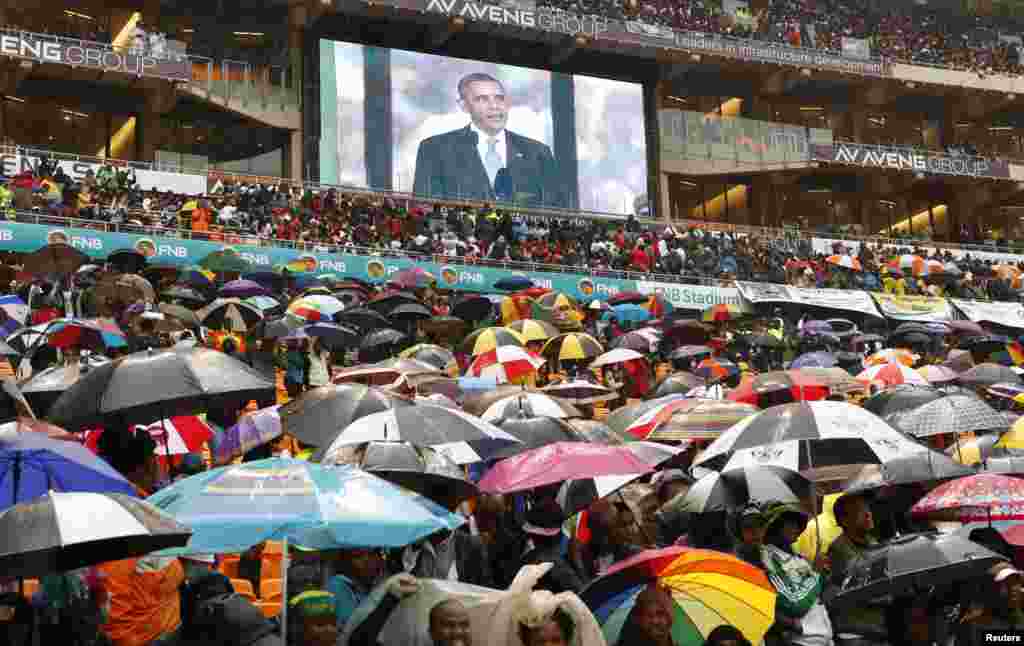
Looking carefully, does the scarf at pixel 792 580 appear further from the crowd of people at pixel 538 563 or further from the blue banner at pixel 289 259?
the blue banner at pixel 289 259

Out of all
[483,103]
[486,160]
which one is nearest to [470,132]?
[486,160]

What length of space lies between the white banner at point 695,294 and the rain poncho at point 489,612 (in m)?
28.3

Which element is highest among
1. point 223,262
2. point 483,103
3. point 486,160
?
point 483,103

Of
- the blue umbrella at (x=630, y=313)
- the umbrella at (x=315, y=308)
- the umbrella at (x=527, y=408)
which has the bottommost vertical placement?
the umbrella at (x=527, y=408)

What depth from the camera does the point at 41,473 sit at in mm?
6297

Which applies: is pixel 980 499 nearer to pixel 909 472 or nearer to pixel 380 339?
pixel 909 472

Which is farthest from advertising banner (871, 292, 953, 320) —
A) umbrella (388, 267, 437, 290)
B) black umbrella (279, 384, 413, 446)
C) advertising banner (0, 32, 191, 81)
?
black umbrella (279, 384, 413, 446)

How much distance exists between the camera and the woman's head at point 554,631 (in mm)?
5086

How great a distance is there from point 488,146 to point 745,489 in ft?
114

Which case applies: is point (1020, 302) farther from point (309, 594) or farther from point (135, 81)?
point (309, 594)

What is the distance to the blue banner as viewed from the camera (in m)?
26.3

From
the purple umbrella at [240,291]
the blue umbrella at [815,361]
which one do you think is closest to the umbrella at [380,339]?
the purple umbrella at [240,291]

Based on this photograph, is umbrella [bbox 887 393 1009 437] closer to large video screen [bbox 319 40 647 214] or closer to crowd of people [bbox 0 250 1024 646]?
crowd of people [bbox 0 250 1024 646]

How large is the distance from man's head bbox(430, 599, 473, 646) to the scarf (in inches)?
72.7
